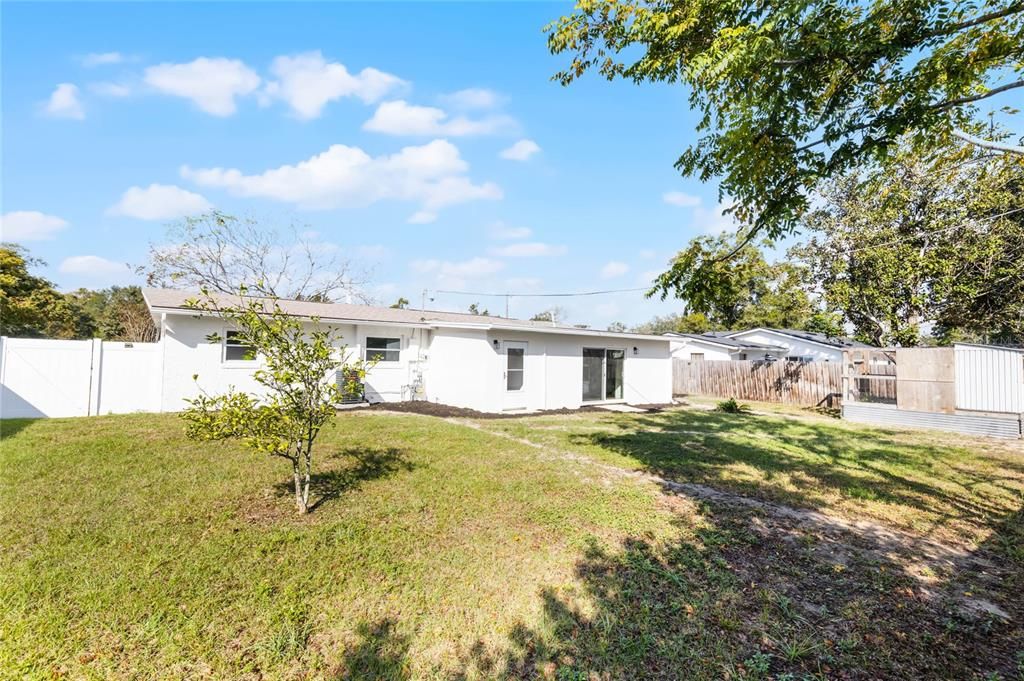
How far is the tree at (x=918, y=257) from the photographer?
15078 millimetres

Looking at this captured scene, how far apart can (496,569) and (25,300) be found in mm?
26187

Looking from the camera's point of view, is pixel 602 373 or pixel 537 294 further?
pixel 537 294

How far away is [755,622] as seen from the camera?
10.2ft

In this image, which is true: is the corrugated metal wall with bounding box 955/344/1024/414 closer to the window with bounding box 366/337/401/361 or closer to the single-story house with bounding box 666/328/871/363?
the single-story house with bounding box 666/328/871/363

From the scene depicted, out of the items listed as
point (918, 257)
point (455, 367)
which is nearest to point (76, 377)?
point (455, 367)

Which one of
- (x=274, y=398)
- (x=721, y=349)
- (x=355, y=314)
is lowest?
(x=274, y=398)

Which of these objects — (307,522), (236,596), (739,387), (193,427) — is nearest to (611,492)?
(307,522)

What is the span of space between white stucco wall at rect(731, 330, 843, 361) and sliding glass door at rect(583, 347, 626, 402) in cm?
1414

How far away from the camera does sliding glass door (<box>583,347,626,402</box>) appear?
1610 centimetres

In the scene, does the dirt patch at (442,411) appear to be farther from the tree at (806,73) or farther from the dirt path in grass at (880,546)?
the tree at (806,73)

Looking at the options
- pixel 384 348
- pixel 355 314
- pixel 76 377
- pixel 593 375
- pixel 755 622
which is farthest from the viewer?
pixel 593 375

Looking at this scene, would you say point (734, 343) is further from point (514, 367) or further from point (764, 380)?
point (514, 367)

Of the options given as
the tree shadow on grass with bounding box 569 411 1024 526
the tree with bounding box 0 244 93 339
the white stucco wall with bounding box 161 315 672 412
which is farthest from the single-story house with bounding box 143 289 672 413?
the tree with bounding box 0 244 93 339

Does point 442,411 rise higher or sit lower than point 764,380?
lower
